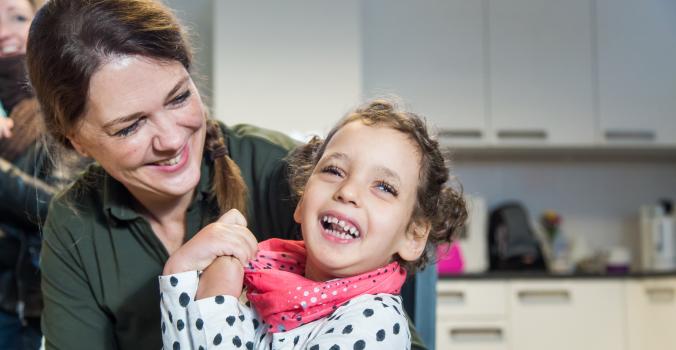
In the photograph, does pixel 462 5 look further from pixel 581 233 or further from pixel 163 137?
pixel 163 137

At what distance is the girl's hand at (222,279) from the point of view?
1.10 meters

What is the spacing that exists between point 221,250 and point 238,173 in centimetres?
29

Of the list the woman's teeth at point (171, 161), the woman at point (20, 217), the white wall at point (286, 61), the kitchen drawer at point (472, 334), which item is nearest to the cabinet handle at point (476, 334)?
the kitchen drawer at point (472, 334)

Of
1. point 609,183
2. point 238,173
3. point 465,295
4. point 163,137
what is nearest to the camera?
point 163,137

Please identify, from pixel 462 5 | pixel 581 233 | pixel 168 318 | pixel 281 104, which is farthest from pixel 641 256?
pixel 168 318

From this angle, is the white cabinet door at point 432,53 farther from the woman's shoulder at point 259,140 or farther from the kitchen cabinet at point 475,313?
the woman's shoulder at point 259,140

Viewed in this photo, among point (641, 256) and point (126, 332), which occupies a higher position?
point (126, 332)

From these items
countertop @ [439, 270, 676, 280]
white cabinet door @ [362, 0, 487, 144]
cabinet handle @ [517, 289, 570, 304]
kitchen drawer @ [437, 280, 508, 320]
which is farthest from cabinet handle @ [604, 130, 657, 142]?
kitchen drawer @ [437, 280, 508, 320]

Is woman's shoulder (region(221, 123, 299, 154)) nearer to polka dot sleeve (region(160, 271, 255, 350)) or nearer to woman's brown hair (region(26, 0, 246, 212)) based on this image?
woman's brown hair (region(26, 0, 246, 212))

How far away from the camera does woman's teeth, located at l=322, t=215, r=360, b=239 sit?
112 centimetres

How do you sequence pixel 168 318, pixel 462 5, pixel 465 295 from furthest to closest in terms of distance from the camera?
pixel 462 5, pixel 465 295, pixel 168 318

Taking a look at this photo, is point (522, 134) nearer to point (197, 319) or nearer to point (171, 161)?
point (171, 161)

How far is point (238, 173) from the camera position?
1.40m

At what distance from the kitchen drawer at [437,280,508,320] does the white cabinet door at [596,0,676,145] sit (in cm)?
95
